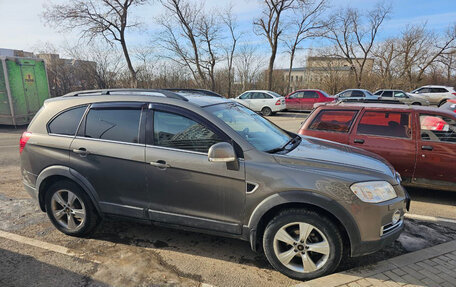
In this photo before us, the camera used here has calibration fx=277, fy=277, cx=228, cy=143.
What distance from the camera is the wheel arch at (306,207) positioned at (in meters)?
2.45

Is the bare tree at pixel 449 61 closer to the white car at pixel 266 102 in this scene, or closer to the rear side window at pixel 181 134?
the white car at pixel 266 102

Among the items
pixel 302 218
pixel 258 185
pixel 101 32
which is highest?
pixel 101 32

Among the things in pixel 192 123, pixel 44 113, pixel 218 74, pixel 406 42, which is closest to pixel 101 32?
pixel 218 74

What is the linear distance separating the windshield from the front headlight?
91 centimetres

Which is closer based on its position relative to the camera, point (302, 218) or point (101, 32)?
point (302, 218)

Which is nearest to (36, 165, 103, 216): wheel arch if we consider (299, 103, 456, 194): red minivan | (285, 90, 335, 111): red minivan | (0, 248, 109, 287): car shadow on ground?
(0, 248, 109, 287): car shadow on ground

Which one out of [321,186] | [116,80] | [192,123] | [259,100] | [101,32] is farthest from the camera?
[116,80]

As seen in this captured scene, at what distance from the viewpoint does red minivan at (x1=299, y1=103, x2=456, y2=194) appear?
4.42 metres

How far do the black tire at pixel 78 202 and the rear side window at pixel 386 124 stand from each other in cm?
→ 443

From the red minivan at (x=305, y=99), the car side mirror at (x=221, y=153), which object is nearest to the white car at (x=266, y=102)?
the red minivan at (x=305, y=99)

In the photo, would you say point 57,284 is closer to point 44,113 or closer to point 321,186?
point 44,113

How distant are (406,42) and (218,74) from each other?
26.7 metres

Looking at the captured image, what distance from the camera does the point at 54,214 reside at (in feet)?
11.4

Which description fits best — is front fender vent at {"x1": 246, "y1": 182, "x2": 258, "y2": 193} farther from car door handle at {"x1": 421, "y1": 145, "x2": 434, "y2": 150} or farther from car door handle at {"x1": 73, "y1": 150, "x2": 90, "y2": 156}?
car door handle at {"x1": 421, "y1": 145, "x2": 434, "y2": 150}
